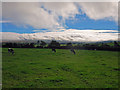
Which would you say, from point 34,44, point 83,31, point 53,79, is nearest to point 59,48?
point 34,44

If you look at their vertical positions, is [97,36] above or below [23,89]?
above

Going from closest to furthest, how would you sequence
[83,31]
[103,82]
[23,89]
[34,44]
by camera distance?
[23,89]
[103,82]
[83,31]
[34,44]

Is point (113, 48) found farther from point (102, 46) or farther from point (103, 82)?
point (103, 82)

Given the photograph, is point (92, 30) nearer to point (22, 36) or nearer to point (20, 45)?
point (22, 36)

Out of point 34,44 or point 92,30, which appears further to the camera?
point 34,44

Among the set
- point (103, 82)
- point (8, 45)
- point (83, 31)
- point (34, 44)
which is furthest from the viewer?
point (34, 44)

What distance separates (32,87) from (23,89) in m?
0.48

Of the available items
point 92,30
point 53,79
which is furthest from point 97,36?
point 53,79

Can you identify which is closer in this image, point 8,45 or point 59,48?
point 8,45

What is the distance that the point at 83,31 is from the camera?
750 inches

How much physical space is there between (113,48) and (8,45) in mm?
22789

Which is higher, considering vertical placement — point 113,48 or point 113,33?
point 113,33

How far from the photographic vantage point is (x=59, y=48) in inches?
975

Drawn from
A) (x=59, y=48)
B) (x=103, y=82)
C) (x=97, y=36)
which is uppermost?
(x=97, y=36)
